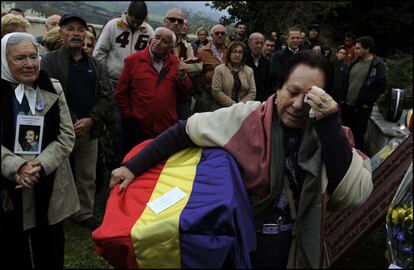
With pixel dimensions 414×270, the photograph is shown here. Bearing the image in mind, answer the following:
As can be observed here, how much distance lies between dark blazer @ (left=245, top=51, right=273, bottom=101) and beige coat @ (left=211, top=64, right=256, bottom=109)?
1.40ft

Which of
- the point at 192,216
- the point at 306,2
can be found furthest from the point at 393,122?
the point at 306,2

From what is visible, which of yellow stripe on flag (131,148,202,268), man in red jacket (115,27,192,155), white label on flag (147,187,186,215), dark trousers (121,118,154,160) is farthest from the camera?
dark trousers (121,118,154,160)

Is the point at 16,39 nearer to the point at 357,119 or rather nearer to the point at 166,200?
the point at 166,200

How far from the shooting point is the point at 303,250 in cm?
171

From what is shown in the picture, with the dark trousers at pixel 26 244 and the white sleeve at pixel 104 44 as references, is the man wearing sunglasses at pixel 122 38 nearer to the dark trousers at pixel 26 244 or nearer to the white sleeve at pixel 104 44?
the white sleeve at pixel 104 44

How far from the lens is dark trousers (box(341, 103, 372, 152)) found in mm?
6936

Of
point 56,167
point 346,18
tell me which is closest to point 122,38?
point 56,167

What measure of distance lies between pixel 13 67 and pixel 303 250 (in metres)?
1.97

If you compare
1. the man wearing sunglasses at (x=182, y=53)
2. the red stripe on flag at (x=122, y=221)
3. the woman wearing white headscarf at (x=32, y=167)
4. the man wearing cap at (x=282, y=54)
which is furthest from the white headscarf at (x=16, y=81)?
the man wearing cap at (x=282, y=54)

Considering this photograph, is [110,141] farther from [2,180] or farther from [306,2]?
[306,2]

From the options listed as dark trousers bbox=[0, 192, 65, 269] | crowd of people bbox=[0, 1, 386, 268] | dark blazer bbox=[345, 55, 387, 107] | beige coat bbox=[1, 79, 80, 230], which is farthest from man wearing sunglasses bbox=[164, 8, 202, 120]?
dark blazer bbox=[345, 55, 387, 107]

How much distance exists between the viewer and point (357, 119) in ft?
23.1

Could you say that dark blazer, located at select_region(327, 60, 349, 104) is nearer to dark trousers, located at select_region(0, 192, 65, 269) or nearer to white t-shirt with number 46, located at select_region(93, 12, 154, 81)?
white t-shirt with number 46, located at select_region(93, 12, 154, 81)

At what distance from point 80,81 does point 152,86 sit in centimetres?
79
